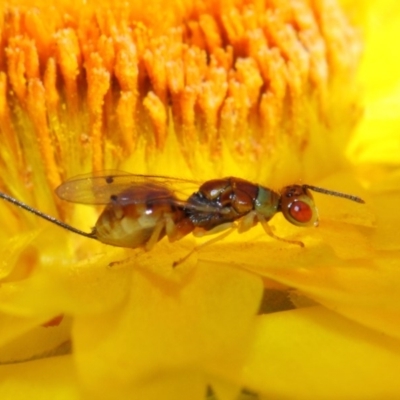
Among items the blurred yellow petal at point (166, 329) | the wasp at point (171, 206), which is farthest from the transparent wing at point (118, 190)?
the blurred yellow petal at point (166, 329)

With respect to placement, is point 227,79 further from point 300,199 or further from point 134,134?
point 300,199

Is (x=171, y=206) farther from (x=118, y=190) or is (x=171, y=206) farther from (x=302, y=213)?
(x=302, y=213)

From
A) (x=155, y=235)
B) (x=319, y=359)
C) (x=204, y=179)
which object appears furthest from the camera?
(x=204, y=179)

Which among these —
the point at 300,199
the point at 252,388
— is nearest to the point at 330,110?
the point at 300,199

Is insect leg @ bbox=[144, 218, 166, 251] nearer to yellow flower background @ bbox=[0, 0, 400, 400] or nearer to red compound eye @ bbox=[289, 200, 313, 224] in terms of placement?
yellow flower background @ bbox=[0, 0, 400, 400]

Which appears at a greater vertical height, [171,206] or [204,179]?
[171,206]

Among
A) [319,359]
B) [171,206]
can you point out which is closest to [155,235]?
[171,206]

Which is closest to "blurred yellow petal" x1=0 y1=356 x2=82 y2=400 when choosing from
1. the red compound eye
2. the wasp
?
the wasp
